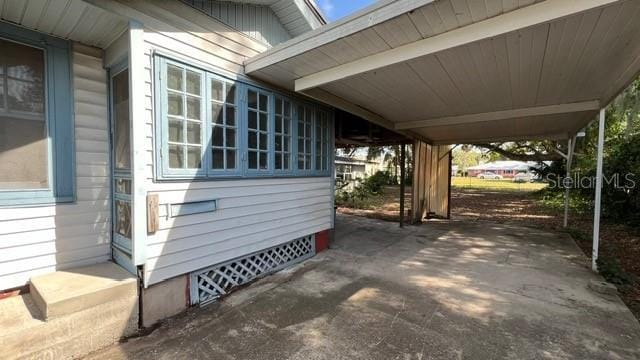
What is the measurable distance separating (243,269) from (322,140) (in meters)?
2.59

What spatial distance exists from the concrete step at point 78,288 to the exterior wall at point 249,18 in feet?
9.60

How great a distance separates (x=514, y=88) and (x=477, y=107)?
1006 millimetres

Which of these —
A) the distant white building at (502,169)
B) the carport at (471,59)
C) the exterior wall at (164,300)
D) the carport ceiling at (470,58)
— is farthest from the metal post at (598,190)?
the distant white building at (502,169)

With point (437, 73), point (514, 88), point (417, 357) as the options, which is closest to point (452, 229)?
point (514, 88)

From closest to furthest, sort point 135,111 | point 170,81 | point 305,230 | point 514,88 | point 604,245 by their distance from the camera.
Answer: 1. point 135,111
2. point 170,81
3. point 514,88
4. point 305,230
5. point 604,245

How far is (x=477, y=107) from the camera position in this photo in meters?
4.82

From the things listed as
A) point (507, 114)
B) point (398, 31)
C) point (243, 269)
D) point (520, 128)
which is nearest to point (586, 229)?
point (520, 128)

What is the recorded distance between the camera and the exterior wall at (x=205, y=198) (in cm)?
276

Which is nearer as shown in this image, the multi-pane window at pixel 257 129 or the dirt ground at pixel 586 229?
the multi-pane window at pixel 257 129

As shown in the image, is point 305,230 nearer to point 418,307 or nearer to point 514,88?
point 418,307

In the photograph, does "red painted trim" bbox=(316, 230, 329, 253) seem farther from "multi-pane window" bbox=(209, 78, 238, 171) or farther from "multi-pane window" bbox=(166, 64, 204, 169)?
"multi-pane window" bbox=(166, 64, 204, 169)

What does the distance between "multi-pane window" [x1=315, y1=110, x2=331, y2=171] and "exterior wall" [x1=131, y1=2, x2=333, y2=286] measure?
0.84m

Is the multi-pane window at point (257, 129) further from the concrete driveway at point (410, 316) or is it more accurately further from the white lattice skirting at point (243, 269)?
the concrete driveway at point (410, 316)

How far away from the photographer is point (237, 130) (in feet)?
11.6
